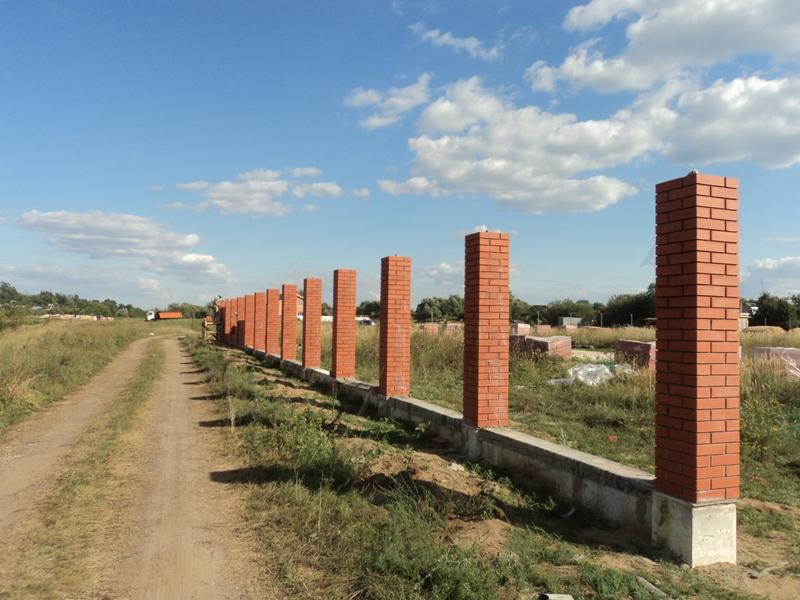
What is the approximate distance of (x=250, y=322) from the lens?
25.8 metres

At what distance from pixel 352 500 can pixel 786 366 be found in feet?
30.5

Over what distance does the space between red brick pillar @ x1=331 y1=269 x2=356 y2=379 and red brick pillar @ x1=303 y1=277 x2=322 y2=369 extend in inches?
100

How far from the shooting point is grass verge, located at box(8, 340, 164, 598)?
371 centimetres

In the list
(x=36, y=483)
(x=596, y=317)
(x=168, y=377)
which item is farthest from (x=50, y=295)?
(x=36, y=483)

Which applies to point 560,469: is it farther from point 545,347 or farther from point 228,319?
point 228,319

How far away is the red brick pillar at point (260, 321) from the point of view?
2198cm

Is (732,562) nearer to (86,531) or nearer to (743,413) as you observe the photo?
(743,413)

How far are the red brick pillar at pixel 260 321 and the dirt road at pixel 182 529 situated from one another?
44.5 feet

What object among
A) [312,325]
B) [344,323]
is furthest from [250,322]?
[344,323]

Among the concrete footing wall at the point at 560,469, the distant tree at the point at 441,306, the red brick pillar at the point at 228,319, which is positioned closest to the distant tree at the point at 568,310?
the distant tree at the point at 441,306

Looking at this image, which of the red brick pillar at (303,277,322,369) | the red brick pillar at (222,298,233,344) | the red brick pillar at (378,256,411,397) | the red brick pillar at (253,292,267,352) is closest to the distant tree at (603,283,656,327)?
the red brick pillar at (222,298,233,344)

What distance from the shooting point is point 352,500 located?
4.94 meters

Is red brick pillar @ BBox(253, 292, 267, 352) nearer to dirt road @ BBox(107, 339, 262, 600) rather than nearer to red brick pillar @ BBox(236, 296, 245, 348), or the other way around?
red brick pillar @ BBox(236, 296, 245, 348)

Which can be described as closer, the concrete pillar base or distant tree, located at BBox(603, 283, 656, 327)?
the concrete pillar base
